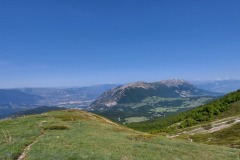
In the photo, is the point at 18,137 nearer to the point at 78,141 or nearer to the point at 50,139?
the point at 50,139

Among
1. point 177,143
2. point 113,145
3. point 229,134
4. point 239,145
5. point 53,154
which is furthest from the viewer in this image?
point 229,134

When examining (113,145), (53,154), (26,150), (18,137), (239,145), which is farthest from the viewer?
(239,145)

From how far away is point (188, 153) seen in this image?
4300 centimetres

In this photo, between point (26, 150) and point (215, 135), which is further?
point (215, 135)

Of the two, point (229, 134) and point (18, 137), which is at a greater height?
point (18, 137)

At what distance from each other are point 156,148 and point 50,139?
16.1 m

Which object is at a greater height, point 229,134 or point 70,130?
point 70,130

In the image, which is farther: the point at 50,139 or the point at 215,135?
the point at 215,135

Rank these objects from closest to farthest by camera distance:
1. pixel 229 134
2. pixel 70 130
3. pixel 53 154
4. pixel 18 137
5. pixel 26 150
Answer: pixel 53 154 < pixel 26 150 < pixel 18 137 < pixel 70 130 < pixel 229 134

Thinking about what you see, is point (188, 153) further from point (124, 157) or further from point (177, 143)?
point (124, 157)

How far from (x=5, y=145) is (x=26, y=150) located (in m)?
4.41

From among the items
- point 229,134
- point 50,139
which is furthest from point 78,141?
point 229,134

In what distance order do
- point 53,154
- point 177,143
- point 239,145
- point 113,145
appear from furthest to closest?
point 239,145, point 177,143, point 113,145, point 53,154

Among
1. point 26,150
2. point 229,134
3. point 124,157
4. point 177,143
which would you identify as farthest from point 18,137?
point 229,134
